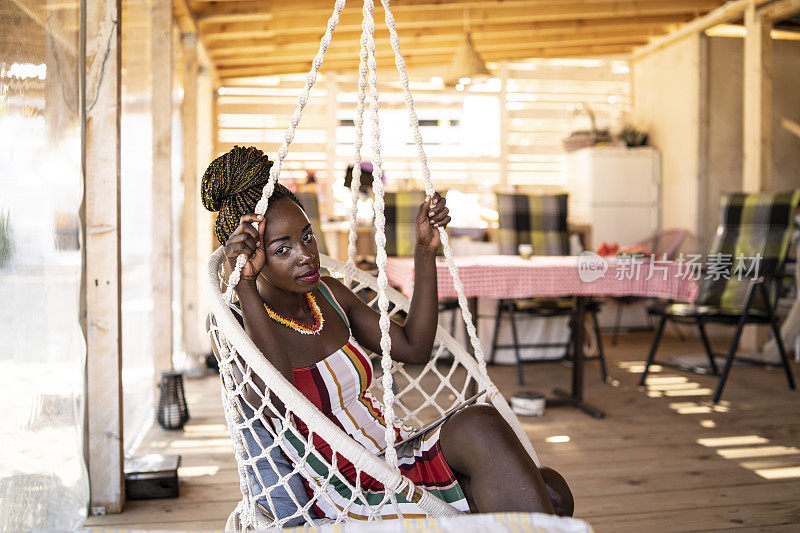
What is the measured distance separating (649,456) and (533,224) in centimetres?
229

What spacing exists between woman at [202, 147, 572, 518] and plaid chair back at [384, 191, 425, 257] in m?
3.17

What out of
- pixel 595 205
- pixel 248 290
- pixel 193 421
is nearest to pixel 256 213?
pixel 248 290

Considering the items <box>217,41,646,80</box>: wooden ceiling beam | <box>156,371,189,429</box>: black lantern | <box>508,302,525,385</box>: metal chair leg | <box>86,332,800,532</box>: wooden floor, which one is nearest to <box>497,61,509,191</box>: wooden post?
<box>217,41,646,80</box>: wooden ceiling beam

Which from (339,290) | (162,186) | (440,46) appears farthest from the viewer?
(440,46)

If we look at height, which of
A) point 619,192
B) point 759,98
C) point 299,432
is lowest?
point 299,432

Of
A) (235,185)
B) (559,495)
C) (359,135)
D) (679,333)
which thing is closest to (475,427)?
(559,495)

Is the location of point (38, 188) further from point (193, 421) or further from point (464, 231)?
point (464, 231)

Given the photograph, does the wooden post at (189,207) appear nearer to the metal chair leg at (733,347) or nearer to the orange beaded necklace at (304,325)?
the metal chair leg at (733,347)

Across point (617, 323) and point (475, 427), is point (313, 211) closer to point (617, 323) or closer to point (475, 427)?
point (617, 323)

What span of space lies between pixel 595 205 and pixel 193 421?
14.1 ft

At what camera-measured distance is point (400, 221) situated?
490 cm

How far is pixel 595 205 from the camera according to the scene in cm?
646

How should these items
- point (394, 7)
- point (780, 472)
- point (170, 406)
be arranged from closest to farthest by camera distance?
point (780, 472) < point (170, 406) < point (394, 7)

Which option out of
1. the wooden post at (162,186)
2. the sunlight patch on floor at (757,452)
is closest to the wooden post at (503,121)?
the wooden post at (162,186)
